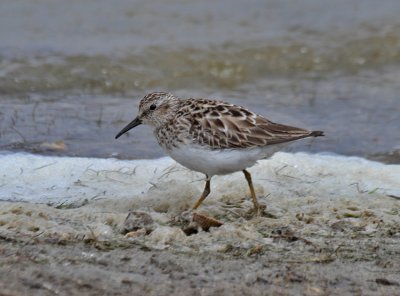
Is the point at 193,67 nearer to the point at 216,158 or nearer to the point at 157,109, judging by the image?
the point at 157,109

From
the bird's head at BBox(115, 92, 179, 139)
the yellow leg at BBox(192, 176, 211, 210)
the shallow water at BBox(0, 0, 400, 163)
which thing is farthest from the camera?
the shallow water at BBox(0, 0, 400, 163)

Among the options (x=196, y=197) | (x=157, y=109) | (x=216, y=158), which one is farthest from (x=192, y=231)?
(x=157, y=109)

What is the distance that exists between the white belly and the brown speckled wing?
43mm

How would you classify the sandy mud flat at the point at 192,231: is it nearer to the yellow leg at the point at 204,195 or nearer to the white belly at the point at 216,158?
the yellow leg at the point at 204,195

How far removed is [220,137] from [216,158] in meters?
0.15

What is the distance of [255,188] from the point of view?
21.2ft

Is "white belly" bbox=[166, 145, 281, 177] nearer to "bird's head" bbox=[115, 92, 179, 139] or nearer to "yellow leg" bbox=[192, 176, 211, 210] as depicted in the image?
"yellow leg" bbox=[192, 176, 211, 210]

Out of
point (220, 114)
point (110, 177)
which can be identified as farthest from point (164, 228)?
point (110, 177)

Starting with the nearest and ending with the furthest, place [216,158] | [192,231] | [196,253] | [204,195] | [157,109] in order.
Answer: [196,253]
[192,231]
[216,158]
[204,195]
[157,109]

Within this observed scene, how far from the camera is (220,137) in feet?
18.7

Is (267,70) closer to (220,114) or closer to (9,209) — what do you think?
(220,114)

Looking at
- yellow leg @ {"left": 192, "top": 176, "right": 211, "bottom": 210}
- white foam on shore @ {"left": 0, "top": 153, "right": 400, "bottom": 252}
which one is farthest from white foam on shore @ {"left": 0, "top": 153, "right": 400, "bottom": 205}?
yellow leg @ {"left": 192, "top": 176, "right": 211, "bottom": 210}

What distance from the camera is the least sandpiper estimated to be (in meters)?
5.71

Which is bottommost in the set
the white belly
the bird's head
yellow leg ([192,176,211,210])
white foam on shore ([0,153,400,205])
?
white foam on shore ([0,153,400,205])
